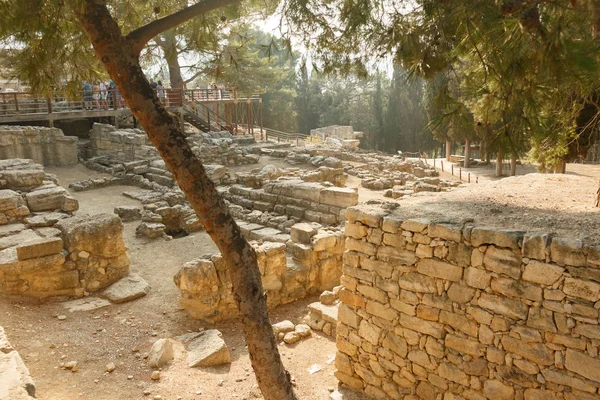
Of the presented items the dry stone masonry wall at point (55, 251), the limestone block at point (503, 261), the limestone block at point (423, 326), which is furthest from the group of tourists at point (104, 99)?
the limestone block at point (503, 261)

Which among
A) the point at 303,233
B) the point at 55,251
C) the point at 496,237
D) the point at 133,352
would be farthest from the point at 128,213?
the point at 496,237

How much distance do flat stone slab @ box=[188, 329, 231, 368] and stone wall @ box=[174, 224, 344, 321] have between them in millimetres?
836

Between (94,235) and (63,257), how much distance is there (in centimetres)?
54

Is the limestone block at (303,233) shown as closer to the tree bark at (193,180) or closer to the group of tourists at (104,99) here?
the tree bark at (193,180)

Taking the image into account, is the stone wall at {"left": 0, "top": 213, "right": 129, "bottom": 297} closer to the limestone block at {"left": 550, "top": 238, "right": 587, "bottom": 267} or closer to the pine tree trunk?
the limestone block at {"left": 550, "top": 238, "right": 587, "bottom": 267}

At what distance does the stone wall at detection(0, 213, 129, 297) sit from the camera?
6.22 m

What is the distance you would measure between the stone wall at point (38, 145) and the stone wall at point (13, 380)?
46.3 ft

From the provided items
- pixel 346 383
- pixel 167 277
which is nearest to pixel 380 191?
pixel 167 277

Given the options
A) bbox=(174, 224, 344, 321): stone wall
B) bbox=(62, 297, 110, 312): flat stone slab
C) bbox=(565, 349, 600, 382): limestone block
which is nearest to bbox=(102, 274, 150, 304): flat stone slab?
bbox=(62, 297, 110, 312): flat stone slab

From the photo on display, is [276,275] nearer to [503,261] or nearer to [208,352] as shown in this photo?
[208,352]

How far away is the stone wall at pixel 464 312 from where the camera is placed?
3295 millimetres

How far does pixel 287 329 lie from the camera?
20.5ft

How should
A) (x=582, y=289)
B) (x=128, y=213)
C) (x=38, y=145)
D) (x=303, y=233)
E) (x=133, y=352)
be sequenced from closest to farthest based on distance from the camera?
1. (x=582, y=289)
2. (x=133, y=352)
3. (x=303, y=233)
4. (x=128, y=213)
5. (x=38, y=145)

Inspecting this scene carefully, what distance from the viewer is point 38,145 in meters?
15.8
